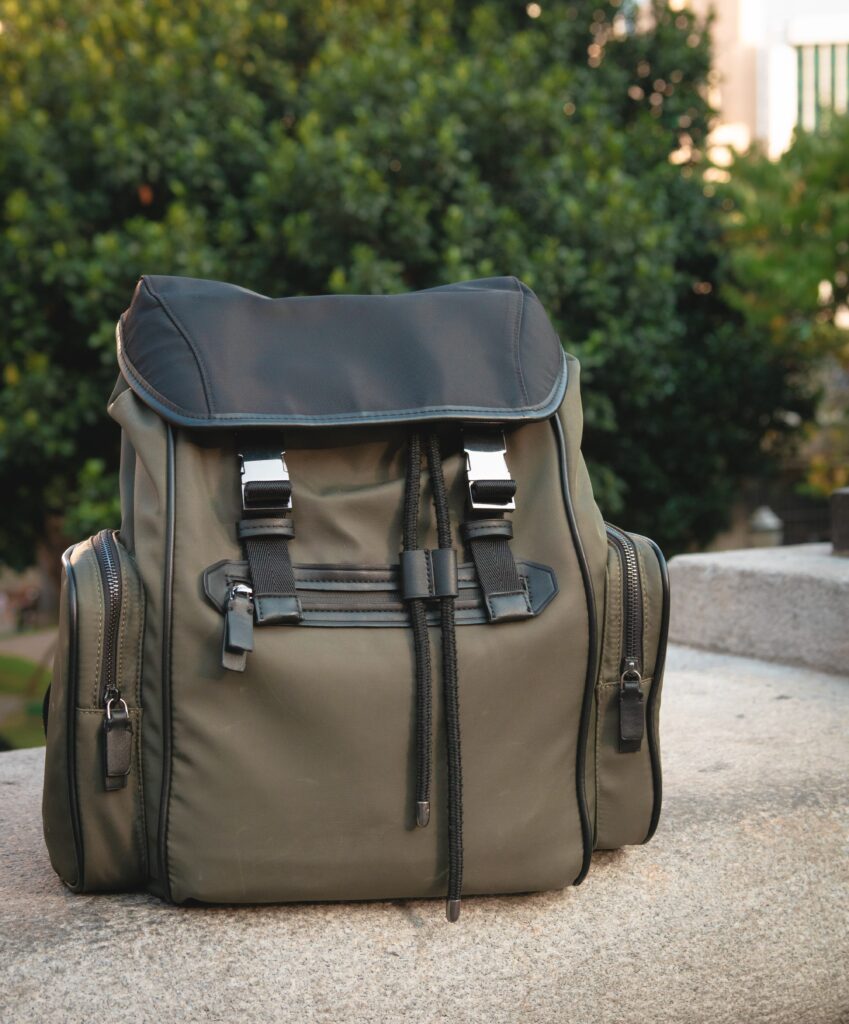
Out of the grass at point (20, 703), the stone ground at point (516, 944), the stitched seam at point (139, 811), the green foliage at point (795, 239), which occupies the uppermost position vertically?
the green foliage at point (795, 239)

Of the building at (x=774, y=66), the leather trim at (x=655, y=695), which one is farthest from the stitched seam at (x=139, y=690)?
the building at (x=774, y=66)

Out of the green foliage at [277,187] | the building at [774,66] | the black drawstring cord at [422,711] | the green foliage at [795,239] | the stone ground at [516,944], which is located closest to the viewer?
the stone ground at [516,944]

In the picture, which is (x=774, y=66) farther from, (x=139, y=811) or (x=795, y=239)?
(x=139, y=811)

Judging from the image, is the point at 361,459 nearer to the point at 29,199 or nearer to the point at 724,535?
the point at 29,199

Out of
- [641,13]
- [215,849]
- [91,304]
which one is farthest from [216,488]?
[641,13]

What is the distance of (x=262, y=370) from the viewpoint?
1354 millimetres

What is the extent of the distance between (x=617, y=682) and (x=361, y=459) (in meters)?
0.46

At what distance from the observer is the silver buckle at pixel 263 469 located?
1.31 m

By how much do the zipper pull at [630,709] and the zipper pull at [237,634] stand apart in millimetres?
509

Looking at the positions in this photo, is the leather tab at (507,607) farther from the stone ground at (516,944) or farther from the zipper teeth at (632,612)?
the stone ground at (516,944)

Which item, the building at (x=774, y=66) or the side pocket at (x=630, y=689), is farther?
the building at (x=774, y=66)

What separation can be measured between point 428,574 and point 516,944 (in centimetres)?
48

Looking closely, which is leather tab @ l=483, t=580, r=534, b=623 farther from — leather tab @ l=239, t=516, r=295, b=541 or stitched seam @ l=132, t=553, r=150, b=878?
stitched seam @ l=132, t=553, r=150, b=878

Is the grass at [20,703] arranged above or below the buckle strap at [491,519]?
below
